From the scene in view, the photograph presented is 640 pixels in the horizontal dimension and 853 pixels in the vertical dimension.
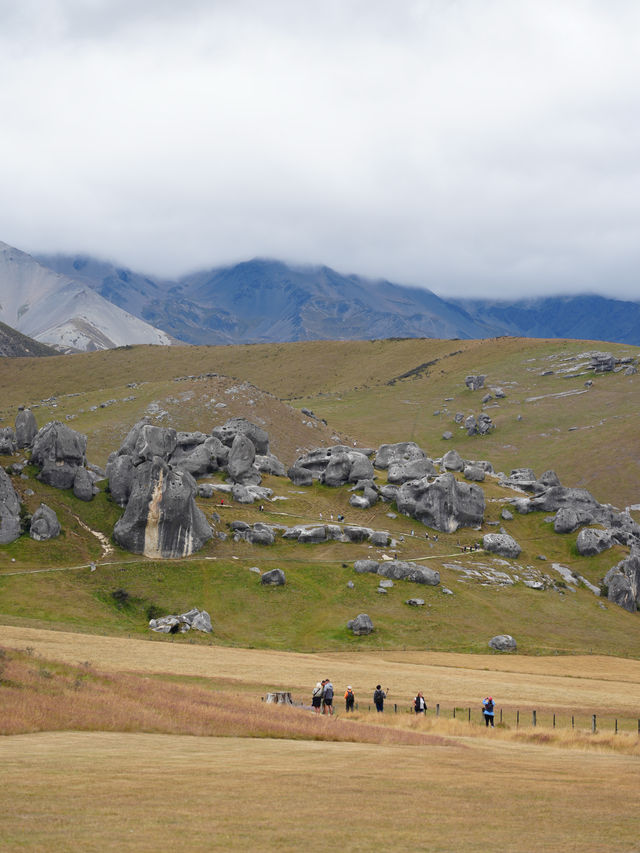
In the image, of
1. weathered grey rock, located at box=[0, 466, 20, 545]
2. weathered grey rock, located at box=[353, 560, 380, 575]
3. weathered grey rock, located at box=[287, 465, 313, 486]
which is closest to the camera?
weathered grey rock, located at box=[0, 466, 20, 545]

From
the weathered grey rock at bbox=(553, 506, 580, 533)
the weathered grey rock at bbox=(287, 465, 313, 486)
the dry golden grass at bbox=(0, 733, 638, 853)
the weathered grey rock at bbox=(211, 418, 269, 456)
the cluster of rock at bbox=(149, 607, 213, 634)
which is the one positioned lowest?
the cluster of rock at bbox=(149, 607, 213, 634)

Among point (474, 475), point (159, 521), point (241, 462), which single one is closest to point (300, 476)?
point (241, 462)

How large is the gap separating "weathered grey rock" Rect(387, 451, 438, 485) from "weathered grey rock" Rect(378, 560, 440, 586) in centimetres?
3811

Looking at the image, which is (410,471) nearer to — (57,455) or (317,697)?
(57,455)

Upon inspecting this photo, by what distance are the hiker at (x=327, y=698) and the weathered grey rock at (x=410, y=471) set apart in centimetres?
9982

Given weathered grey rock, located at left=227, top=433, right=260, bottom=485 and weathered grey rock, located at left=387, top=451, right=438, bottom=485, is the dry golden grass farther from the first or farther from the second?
weathered grey rock, located at left=387, top=451, right=438, bottom=485

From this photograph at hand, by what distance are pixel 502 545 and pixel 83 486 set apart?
6622cm

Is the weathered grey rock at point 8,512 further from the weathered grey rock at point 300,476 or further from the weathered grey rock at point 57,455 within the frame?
the weathered grey rock at point 300,476

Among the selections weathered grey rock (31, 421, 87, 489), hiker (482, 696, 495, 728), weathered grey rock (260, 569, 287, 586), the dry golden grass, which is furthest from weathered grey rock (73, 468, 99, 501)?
the dry golden grass

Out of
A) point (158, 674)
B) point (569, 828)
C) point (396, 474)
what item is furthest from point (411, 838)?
point (396, 474)

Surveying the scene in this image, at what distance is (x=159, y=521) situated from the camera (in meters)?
106

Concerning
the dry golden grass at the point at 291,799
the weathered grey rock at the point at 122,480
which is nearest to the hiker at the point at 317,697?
the dry golden grass at the point at 291,799

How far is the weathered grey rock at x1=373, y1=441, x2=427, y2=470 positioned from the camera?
165750 mm

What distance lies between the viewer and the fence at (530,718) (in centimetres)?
4538
